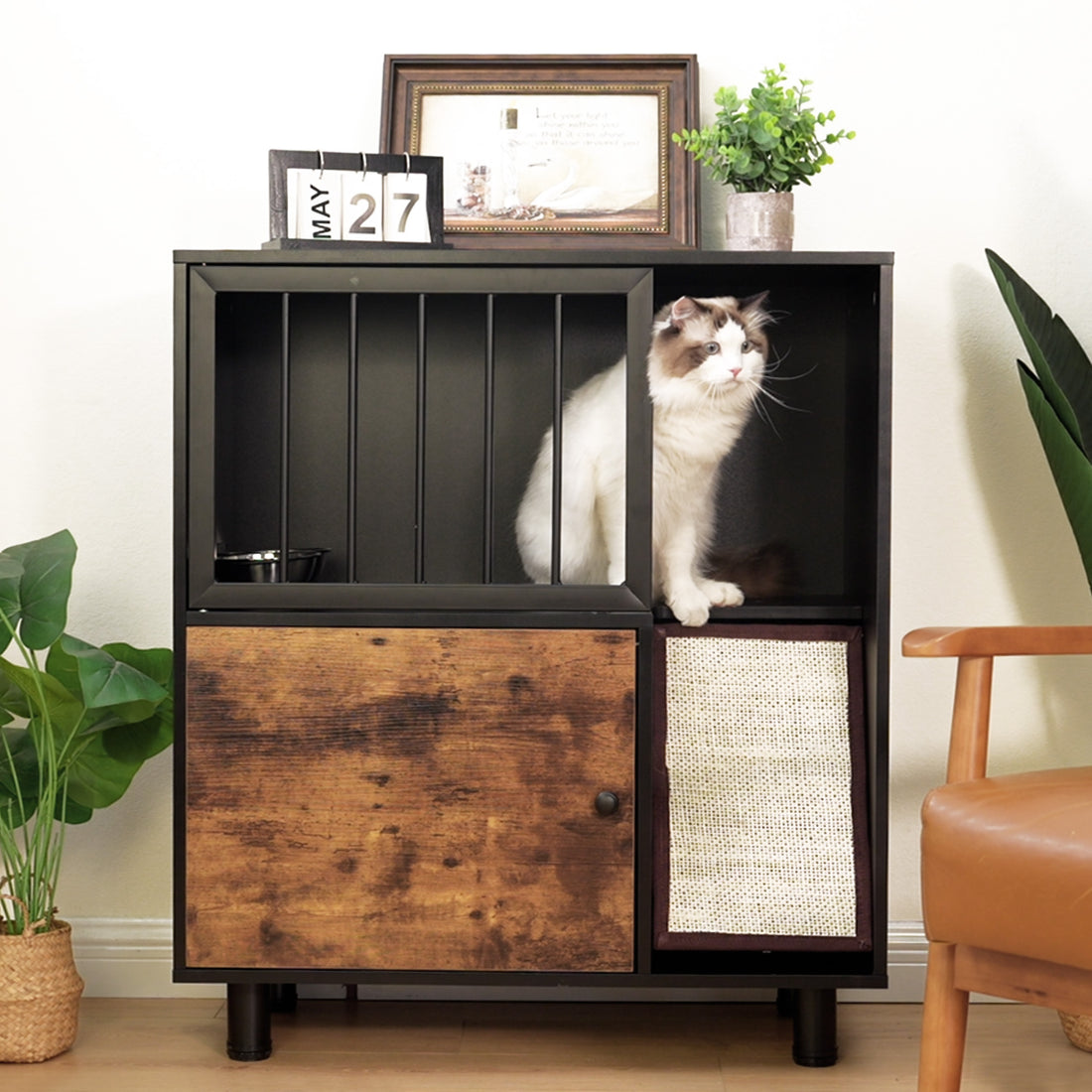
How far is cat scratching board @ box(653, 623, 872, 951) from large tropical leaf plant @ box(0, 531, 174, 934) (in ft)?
2.25

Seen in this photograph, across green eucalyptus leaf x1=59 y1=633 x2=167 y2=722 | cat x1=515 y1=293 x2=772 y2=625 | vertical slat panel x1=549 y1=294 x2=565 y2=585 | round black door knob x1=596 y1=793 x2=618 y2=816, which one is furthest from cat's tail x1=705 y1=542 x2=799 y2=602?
→ green eucalyptus leaf x1=59 y1=633 x2=167 y2=722

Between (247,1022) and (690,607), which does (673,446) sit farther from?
(247,1022)

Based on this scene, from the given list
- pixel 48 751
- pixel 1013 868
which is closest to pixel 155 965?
pixel 48 751

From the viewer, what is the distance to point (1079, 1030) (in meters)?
1.65

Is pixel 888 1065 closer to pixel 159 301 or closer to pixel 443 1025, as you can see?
pixel 443 1025

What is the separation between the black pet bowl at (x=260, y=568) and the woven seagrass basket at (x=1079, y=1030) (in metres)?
1.21

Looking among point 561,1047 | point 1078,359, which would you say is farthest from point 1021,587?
point 561,1047

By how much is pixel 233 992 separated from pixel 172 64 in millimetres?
1381

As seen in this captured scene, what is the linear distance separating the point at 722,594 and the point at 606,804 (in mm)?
330

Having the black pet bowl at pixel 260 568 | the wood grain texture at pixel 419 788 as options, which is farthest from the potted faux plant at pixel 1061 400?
the black pet bowl at pixel 260 568

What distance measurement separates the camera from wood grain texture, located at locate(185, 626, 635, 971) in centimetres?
151

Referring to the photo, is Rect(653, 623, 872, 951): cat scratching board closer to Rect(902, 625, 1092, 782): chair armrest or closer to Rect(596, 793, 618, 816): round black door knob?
Rect(596, 793, 618, 816): round black door knob

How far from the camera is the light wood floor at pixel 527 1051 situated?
1548 millimetres

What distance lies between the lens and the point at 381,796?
1517 mm
